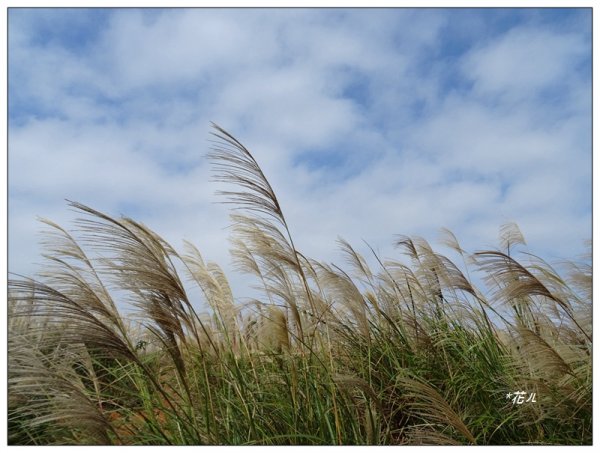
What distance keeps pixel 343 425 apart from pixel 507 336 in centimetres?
158

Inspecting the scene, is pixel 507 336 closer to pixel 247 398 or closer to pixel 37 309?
pixel 247 398

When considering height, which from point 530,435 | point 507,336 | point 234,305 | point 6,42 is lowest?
point 530,435

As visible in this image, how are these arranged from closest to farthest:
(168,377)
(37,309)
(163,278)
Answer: (37,309), (163,278), (168,377)

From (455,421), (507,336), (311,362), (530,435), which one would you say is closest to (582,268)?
(507,336)

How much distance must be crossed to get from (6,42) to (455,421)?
319 centimetres

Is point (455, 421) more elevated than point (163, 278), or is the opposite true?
point (163, 278)

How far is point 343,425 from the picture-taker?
9.42ft

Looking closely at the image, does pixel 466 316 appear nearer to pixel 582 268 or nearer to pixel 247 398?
pixel 582 268

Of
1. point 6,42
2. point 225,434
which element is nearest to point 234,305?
point 225,434

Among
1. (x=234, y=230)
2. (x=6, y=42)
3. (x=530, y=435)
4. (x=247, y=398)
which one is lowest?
(x=530, y=435)

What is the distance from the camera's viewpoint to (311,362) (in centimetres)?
318

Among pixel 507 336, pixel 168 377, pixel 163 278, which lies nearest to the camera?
pixel 163 278

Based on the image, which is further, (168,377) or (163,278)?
(168,377)

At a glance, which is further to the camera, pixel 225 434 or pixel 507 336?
pixel 507 336
